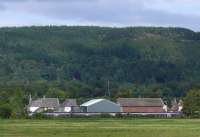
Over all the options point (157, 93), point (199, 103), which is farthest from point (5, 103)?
point (157, 93)

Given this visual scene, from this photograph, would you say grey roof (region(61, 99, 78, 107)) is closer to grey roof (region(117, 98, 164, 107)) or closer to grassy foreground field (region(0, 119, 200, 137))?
grey roof (region(117, 98, 164, 107))

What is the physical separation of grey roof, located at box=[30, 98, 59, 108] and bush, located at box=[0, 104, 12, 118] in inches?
1596

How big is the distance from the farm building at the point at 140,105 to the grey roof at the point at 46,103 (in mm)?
12524

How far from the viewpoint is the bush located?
101644mm

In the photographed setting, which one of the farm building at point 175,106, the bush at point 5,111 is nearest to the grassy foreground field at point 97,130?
the bush at point 5,111

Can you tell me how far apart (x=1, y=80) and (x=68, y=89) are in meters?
31.8

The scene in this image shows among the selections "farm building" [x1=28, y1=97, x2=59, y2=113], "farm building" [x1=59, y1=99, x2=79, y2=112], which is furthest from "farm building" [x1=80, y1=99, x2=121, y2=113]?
"farm building" [x1=28, y1=97, x2=59, y2=113]

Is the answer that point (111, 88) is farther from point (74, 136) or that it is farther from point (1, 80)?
point (74, 136)

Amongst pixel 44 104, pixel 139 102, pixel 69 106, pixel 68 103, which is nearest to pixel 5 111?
pixel 69 106

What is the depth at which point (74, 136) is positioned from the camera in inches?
1908

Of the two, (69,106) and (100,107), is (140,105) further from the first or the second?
(69,106)

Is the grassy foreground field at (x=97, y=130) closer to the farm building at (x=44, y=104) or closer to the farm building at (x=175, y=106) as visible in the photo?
the farm building at (x=44, y=104)

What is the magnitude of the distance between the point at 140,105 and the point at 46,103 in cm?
1831

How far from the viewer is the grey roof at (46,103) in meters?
144
